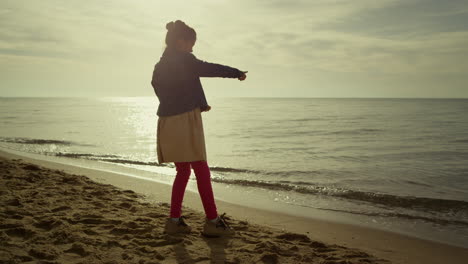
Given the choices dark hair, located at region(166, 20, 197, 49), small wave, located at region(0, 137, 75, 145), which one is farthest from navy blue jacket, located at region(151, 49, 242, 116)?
small wave, located at region(0, 137, 75, 145)

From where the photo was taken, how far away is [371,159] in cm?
1169

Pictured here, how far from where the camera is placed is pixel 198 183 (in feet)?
11.8

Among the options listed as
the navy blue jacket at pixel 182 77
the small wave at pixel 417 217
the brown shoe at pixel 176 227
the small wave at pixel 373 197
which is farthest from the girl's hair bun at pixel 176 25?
the small wave at pixel 373 197

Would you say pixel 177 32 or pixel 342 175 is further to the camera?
pixel 342 175

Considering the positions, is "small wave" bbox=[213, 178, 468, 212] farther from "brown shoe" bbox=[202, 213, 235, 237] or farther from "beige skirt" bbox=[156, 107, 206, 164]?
"beige skirt" bbox=[156, 107, 206, 164]

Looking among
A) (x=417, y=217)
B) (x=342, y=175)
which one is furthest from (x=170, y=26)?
(x=342, y=175)

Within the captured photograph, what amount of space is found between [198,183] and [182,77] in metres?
1.13

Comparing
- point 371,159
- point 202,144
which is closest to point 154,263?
point 202,144

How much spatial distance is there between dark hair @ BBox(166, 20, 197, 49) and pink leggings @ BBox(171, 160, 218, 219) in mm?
1255

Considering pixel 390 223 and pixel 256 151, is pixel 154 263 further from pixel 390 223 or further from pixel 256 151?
pixel 256 151

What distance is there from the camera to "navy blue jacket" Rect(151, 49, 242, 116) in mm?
3350

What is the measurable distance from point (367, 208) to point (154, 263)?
4.38m

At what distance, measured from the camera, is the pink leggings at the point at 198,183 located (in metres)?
3.54

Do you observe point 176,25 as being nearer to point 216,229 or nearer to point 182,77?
point 182,77
